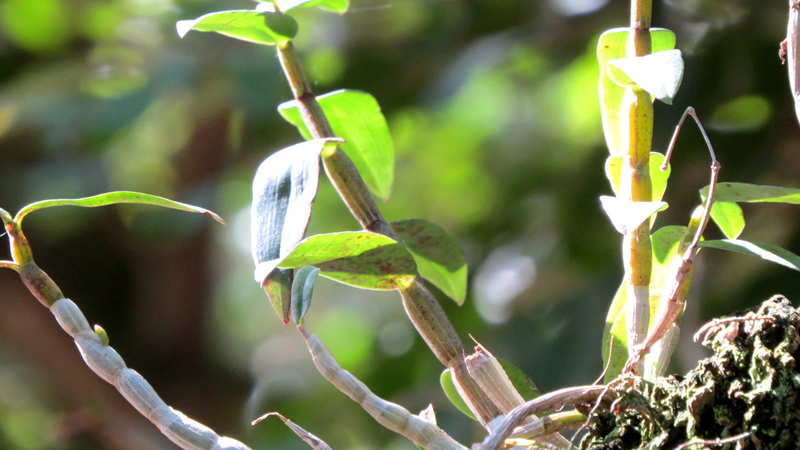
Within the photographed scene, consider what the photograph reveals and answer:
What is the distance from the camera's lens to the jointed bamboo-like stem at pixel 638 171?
0.29m

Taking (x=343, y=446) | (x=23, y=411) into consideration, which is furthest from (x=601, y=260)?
(x=23, y=411)

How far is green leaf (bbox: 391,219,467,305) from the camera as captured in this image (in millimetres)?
391

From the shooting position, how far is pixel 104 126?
1.12 m

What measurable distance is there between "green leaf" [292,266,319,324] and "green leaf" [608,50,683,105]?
0.48 ft

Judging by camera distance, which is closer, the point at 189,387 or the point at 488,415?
the point at 488,415

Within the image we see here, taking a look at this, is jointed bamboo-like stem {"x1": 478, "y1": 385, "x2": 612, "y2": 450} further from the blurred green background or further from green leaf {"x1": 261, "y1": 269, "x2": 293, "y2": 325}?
the blurred green background

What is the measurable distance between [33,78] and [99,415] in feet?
2.08

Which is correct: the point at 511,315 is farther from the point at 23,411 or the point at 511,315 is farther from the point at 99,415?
the point at 23,411

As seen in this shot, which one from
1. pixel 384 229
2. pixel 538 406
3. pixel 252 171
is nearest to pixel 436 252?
pixel 384 229

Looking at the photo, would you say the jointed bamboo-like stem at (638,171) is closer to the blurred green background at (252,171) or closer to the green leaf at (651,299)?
the green leaf at (651,299)

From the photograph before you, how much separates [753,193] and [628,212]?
75 mm

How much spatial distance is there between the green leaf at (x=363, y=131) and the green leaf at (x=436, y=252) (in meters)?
0.03

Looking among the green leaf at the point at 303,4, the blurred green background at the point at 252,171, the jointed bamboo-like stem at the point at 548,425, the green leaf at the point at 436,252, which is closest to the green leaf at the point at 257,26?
the green leaf at the point at 303,4

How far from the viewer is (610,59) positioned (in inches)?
12.6
